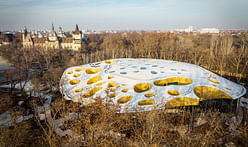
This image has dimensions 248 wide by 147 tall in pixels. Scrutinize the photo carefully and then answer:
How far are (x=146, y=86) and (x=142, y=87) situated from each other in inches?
17.0

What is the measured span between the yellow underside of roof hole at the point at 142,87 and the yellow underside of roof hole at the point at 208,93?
14.8 ft

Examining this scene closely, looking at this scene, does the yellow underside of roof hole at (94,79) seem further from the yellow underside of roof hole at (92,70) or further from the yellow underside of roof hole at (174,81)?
the yellow underside of roof hole at (174,81)

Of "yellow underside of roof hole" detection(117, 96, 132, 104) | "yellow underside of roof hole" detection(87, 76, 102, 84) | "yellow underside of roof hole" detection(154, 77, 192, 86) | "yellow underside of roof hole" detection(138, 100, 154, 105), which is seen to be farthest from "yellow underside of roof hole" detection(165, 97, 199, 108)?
"yellow underside of roof hole" detection(87, 76, 102, 84)

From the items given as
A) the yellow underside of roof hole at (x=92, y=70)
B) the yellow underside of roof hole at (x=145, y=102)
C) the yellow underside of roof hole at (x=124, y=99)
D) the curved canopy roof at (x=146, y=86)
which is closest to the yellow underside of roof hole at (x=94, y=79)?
the curved canopy roof at (x=146, y=86)

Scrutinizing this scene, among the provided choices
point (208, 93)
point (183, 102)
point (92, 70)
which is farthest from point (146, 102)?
point (92, 70)

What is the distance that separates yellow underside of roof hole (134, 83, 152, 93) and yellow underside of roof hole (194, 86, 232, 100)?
4514 mm

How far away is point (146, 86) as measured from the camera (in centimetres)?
1520

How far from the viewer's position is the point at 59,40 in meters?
82.7

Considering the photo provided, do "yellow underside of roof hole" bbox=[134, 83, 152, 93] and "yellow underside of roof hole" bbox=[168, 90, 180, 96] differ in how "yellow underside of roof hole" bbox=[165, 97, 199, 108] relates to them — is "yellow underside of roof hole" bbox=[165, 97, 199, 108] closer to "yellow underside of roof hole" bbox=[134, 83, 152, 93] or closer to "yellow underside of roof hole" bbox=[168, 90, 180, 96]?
"yellow underside of roof hole" bbox=[168, 90, 180, 96]

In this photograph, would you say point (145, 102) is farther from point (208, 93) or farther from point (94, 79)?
point (94, 79)

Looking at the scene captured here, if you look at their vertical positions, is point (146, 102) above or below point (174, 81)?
below

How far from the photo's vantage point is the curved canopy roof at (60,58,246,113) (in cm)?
1331

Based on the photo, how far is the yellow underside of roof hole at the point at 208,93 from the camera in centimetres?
1364

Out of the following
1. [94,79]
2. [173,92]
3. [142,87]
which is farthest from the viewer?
[94,79]
